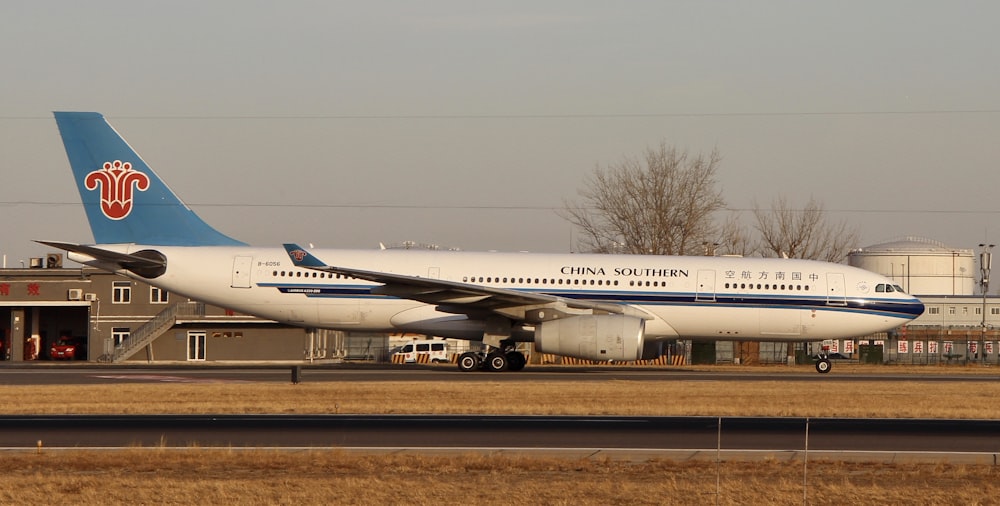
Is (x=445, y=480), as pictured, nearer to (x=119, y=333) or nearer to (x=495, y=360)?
(x=495, y=360)

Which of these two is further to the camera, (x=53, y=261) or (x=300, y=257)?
(x=53, y=261)

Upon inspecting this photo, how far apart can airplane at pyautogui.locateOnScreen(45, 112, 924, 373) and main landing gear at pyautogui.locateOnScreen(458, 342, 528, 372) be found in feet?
0.14

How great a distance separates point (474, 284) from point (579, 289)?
312cm

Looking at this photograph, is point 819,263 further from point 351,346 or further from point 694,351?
point 351,346

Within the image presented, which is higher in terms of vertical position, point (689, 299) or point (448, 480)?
point (689, 299)

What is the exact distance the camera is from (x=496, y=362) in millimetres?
36531

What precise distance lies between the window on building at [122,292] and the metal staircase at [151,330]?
1842 millimetres

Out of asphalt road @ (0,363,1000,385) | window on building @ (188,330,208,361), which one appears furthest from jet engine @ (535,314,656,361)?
window on building @ (188,330,208,361)

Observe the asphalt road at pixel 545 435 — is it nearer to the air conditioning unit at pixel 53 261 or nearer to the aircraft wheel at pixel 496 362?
the aircraft wheel at pixel 496 362

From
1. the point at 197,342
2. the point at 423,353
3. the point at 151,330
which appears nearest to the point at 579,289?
the point at 423,353

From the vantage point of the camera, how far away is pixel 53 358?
62656 millimetres

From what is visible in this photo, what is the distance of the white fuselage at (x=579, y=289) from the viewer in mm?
36656

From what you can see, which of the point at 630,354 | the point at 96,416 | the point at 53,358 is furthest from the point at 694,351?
the point at 96,416

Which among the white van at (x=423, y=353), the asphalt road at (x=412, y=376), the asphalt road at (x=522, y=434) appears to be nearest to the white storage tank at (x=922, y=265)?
the white van at (x=423, y=353)
